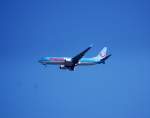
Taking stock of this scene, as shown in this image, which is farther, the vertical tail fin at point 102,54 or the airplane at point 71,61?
the vertical tail fin at point 102,54

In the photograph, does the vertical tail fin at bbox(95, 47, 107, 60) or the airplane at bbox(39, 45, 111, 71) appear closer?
the airplane at bbox(39, 45, 111, 71)

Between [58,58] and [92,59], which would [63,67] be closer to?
[58,58]

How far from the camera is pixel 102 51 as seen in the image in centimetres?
9738

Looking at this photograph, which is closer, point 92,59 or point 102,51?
point 92,59

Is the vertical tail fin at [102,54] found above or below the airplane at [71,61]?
above

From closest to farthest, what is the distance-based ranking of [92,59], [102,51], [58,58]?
[58,58], [92,59], [102,51]

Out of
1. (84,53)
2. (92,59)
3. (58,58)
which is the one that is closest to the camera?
(84,53)

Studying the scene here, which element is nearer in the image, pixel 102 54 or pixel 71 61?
pixel 71 61

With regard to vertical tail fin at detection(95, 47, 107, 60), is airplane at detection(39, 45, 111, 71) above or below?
below

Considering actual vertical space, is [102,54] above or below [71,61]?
above

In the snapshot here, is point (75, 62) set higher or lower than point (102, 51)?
lower

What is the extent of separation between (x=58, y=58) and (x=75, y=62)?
5.25 metres

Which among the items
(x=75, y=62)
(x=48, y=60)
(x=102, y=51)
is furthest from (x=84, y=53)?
(x=102, y=51)

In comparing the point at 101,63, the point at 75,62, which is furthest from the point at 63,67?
the point at 101,63
